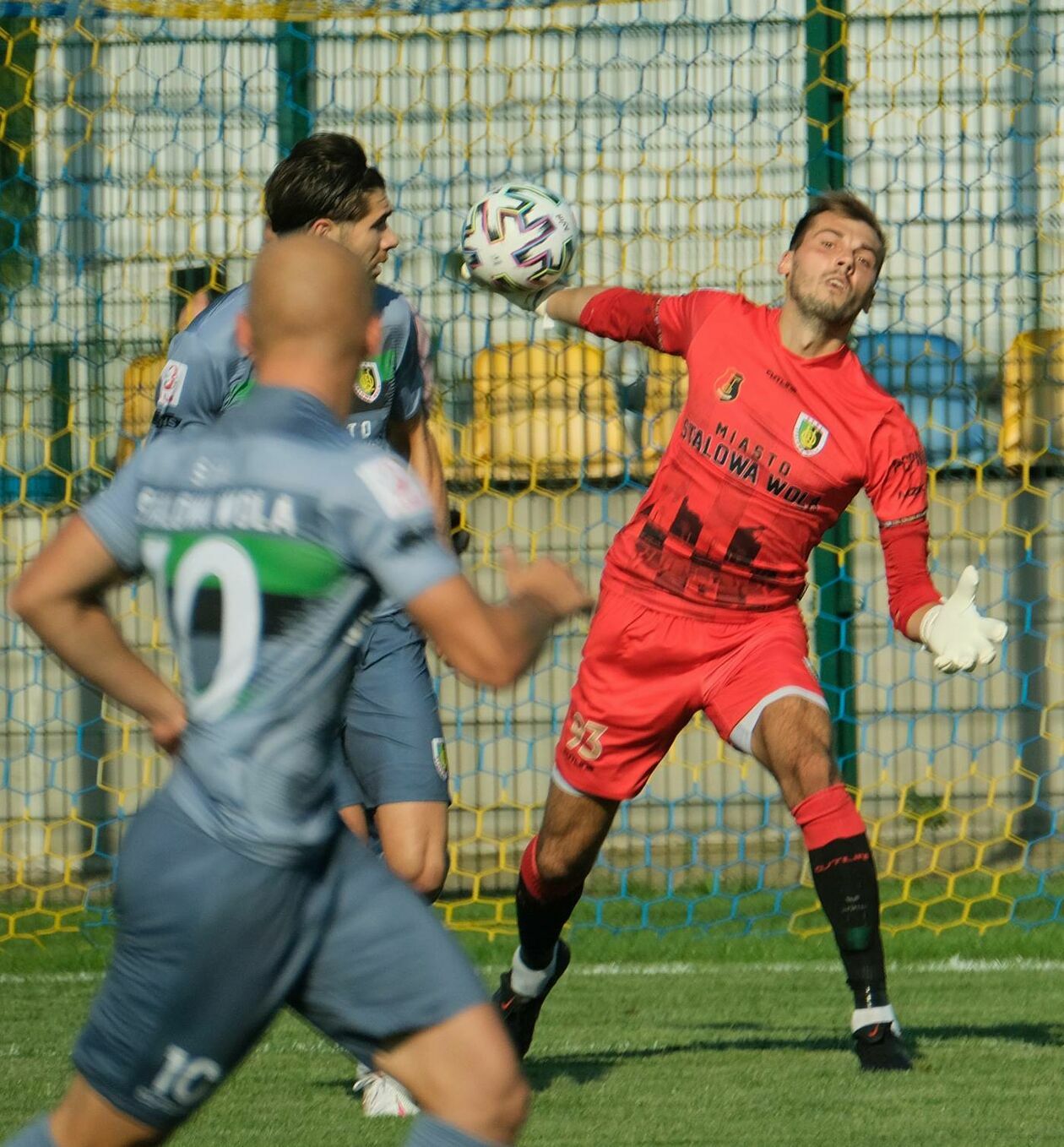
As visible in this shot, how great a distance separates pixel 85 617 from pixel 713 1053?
110 inches

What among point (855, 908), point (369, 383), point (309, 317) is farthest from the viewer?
point (369, 383)

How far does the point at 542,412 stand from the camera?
24.1 feet

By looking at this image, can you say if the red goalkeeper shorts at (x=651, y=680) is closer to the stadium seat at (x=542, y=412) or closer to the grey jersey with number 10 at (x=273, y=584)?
the grey jersey with number 10 at (x=273, y=584)

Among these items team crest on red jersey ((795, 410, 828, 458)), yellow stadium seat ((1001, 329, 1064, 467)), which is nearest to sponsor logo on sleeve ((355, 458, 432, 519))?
team crest on red jersey ((795, 410, 828, 458))

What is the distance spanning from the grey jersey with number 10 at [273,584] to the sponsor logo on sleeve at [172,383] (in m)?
1.75

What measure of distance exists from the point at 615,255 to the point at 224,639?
5154mm

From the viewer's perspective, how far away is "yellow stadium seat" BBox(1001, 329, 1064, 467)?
731 cm

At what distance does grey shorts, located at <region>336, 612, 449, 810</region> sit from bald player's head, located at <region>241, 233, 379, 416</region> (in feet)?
6.79

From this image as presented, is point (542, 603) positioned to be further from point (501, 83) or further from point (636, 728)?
point (501, 83)

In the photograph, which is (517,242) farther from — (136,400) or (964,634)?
(136,400)

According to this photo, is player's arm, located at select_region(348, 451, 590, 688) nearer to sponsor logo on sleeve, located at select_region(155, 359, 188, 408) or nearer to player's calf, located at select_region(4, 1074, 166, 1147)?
player's calf, located at select_region(4, 1074, 166, 1147)

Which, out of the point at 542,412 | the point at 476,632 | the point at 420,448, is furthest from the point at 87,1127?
the point at 542,412

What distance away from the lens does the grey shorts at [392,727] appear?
4559mm

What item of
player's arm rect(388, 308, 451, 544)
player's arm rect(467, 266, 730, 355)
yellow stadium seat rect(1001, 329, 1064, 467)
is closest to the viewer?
player's arm rect(388, 308, 451, 544)
